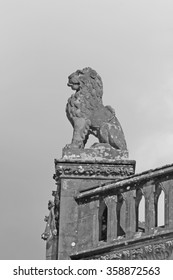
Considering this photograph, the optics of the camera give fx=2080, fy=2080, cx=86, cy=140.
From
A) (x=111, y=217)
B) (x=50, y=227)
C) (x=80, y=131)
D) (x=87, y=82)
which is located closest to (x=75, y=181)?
(x=50, y=227)

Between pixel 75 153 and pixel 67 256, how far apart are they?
1561 mm

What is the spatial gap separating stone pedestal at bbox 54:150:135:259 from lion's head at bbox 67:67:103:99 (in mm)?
1113

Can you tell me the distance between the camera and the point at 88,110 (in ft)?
97.6

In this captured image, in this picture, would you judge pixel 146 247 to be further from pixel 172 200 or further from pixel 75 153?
pixel 75 153

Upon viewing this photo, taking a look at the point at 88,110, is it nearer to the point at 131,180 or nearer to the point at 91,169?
the point at 91,169

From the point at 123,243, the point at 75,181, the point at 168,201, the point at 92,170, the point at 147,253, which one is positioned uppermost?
the point at 92,170

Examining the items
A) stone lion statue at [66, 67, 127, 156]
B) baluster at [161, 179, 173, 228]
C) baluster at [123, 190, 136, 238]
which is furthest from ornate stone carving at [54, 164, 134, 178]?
baluster at [161, 179, 173, 228]

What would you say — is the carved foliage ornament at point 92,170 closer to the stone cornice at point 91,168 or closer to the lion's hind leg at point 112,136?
the stone cornice at point 91,168

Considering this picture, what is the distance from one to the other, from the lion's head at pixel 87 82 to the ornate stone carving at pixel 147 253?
3.21 meters

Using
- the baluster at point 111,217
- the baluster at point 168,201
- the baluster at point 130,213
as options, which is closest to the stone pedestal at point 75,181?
the baluster at point 111,217

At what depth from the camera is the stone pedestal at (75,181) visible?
28.5 meters

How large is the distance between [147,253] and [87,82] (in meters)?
3.76

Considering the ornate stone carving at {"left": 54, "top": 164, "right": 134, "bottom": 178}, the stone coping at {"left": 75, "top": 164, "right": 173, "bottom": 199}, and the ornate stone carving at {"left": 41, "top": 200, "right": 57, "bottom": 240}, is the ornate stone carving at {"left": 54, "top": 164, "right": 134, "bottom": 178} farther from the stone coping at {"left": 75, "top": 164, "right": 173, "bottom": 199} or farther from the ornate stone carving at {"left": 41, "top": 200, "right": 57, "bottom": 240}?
the ornate stone carving at {"left": 41, "top": 200, "right": 57, "bottom": 240}

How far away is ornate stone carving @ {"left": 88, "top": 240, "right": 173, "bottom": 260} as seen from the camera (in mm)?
26719
